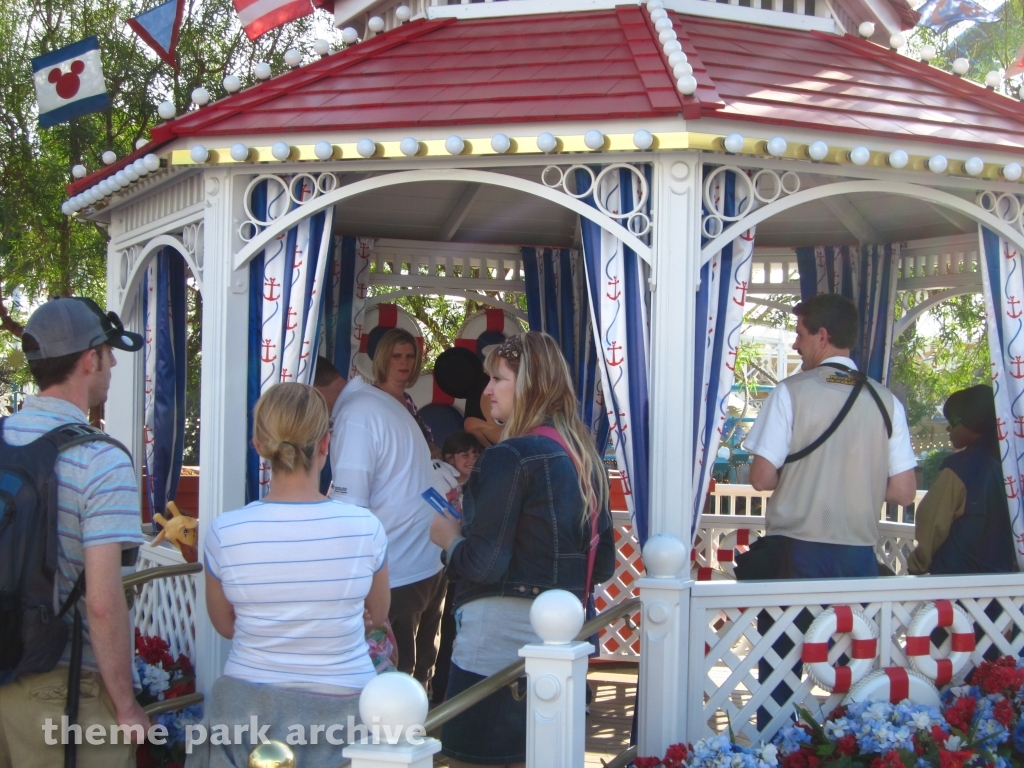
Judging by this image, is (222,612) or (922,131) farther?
(922,131)

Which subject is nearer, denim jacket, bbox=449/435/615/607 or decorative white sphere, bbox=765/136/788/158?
denim jacket, bbox=449/435/615/607

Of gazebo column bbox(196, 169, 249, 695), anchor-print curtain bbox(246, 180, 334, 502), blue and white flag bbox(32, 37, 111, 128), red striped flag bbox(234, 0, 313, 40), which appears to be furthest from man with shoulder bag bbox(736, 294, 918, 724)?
blue and white flag bbox(32, 37, 111, 128)

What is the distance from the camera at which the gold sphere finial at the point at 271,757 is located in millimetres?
2477

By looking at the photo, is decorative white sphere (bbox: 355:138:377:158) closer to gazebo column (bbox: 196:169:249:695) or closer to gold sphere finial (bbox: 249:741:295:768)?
gazebo column (bbox: 196:169:249:695)

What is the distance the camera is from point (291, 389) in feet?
10.5

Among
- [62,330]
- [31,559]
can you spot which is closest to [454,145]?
[62,330]

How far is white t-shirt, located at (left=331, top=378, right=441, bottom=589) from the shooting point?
5.12 metres

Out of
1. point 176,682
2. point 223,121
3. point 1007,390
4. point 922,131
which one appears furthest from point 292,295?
point 1007,390

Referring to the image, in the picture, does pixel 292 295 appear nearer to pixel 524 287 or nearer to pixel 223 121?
pixel 223 121

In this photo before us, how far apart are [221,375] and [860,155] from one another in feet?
10.1

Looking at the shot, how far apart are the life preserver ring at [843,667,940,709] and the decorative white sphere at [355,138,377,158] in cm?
305

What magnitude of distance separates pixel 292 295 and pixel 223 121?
0.86 metres

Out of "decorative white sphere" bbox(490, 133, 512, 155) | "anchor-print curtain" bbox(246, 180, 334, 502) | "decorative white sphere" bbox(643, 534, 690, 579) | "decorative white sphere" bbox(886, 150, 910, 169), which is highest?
"decorative white sphere" bbox(490, 133, 512, 155)

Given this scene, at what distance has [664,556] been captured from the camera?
437 centimetres
